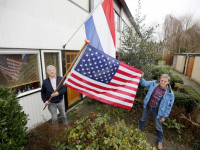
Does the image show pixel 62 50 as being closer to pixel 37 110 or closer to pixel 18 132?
pixel 37 110

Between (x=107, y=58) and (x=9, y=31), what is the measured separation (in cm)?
233

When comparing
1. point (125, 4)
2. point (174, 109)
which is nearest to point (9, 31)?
point (174, 109)

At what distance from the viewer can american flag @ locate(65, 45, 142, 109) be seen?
2.21 meters

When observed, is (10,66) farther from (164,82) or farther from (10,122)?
(164,82)

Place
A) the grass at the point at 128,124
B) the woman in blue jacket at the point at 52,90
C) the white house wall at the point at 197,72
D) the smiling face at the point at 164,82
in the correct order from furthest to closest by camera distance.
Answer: the white house wall at the point at 197,72 → the woman in blue jacket at the point at 52,90 → the smiling face at the point at 164,82 → the grass at the point at 128,124

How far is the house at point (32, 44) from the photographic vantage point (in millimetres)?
2551

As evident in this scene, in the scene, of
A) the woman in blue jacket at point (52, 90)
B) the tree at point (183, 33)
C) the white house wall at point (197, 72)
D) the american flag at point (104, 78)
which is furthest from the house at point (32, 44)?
the tree at point (183, 33)

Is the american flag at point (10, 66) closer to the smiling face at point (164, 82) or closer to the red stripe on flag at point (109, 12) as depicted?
the red stripe on flag at point (109, 12)

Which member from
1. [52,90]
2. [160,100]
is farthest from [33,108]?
[160,100]

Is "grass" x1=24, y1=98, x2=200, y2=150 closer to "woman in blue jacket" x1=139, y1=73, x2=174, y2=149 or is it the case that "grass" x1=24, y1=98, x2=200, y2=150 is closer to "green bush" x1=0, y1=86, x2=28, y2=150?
"green bush" x1=0, y1=86, x2=28, y2=150

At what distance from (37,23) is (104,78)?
2.47 m

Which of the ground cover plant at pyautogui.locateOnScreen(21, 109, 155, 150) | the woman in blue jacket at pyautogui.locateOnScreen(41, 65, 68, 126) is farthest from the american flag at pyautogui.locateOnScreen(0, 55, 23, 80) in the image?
the ground cover plant at pyautogui.locateOnScreen(21, 109, 155, 150)

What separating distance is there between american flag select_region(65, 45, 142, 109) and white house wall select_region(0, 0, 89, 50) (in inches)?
67.4

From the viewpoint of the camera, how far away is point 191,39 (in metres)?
18.0
